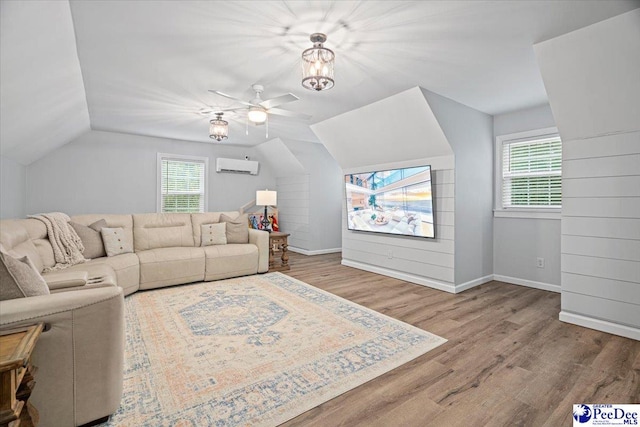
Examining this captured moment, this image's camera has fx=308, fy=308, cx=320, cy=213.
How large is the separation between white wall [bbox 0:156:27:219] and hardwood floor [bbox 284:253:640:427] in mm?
4441

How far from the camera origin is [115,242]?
157 inches

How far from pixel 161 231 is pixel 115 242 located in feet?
2.24

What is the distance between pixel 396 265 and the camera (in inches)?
186

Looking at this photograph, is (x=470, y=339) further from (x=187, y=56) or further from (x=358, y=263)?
(x=187, y=56)

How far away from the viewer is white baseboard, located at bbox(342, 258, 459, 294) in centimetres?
405

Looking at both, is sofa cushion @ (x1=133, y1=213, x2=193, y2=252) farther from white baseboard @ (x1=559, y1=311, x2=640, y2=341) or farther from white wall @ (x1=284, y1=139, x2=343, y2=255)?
white baseboard @ (x1=559, y1=311, x2=640, y2=341)

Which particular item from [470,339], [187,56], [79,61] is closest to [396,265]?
[470,339]

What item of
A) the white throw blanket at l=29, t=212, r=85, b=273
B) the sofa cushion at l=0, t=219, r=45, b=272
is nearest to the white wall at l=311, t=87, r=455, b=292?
the white throw blanket at l=29, t=212, r=85, b=273

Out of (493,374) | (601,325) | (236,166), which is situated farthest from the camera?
(236,166)

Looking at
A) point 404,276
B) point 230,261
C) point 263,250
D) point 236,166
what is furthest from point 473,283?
point 236,166

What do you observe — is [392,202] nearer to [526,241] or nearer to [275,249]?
[526,241]

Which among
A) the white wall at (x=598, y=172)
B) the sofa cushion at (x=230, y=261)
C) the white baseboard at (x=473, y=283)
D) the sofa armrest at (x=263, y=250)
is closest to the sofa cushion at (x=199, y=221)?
the sofa cushion at (x=230, y=261)

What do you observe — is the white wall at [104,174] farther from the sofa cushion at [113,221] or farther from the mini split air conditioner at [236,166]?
the sofa cushion at [113,221]

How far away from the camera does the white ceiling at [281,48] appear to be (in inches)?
82.4
